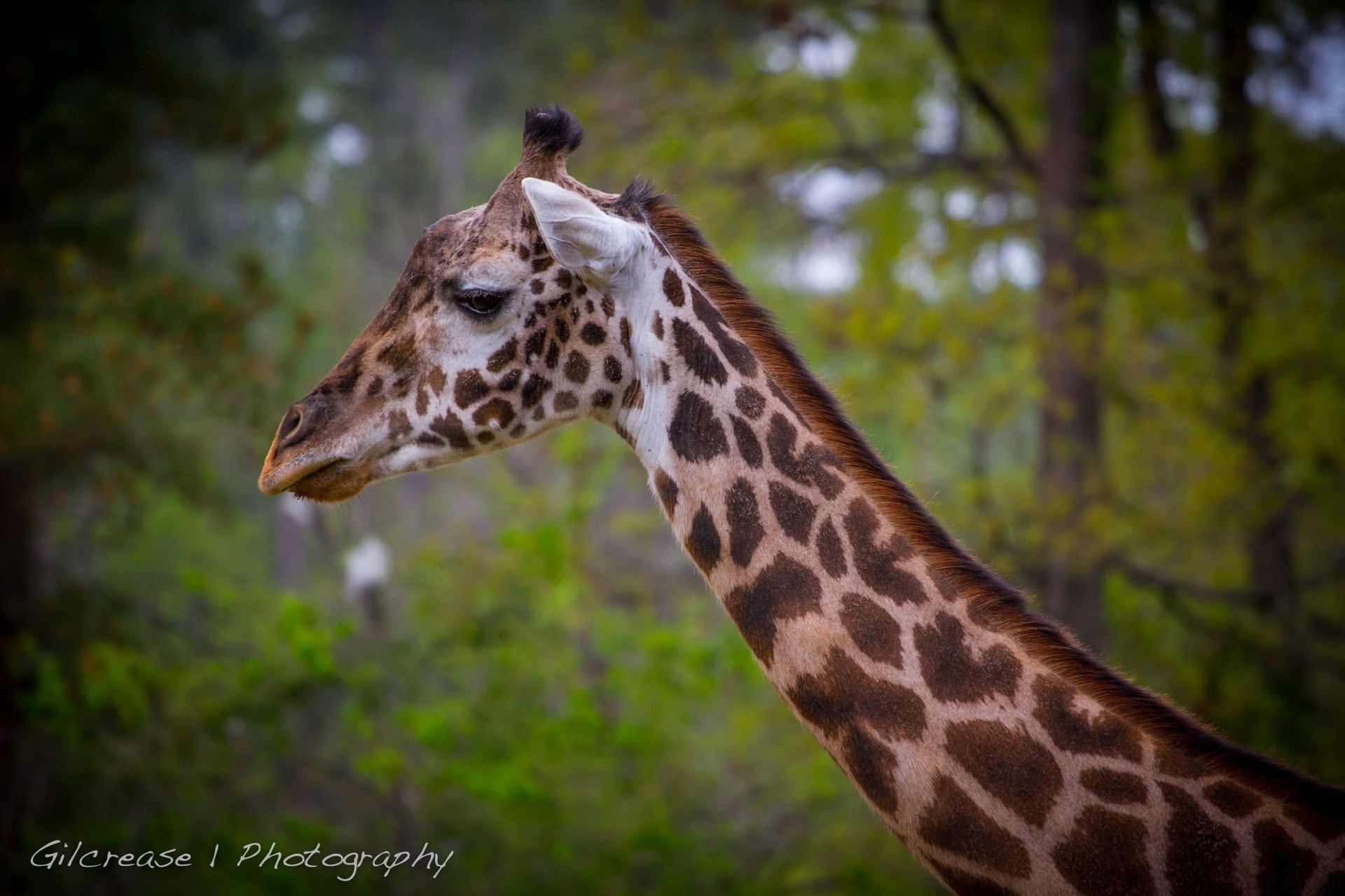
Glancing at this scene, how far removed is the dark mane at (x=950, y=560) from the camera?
2.36m

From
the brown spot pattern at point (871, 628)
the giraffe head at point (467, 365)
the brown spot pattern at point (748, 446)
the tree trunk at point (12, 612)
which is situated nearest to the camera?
the brown spot pattern at point (871, 628)

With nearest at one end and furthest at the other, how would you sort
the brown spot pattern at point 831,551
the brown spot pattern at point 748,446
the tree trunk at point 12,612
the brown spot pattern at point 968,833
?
the brown spot pattern at point 968,833 < the brown spot pattern at point 831,551 < the brown spot pattern at point 748,446 < the tree trunk at point 12,612

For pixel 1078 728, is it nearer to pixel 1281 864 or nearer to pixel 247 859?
pixel 1281 864

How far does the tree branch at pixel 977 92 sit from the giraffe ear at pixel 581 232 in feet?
23.2

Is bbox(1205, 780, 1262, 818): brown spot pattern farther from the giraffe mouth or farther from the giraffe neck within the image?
the giraffe mouth

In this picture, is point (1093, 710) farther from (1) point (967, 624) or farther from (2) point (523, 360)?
(2) point (523, 360)

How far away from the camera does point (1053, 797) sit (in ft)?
7.61

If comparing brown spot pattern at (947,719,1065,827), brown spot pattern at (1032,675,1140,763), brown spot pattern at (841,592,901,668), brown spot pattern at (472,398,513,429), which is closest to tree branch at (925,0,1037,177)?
brown spot pattern at (472,398,513,429)

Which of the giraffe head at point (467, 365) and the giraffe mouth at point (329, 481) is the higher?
the giraffe head at point (467, 365)

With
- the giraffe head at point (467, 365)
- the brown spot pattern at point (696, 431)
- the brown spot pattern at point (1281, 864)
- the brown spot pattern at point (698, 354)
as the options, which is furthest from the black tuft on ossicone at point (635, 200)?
the brown spot pattern at point (1281, 864)

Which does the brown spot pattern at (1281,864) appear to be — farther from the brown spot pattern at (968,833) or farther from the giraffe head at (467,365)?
the giraffe head at (467,365)

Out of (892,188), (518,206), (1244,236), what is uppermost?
(892,188)

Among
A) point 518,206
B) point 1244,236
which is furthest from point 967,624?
point 1244,236

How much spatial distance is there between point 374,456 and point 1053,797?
2.00 meters
